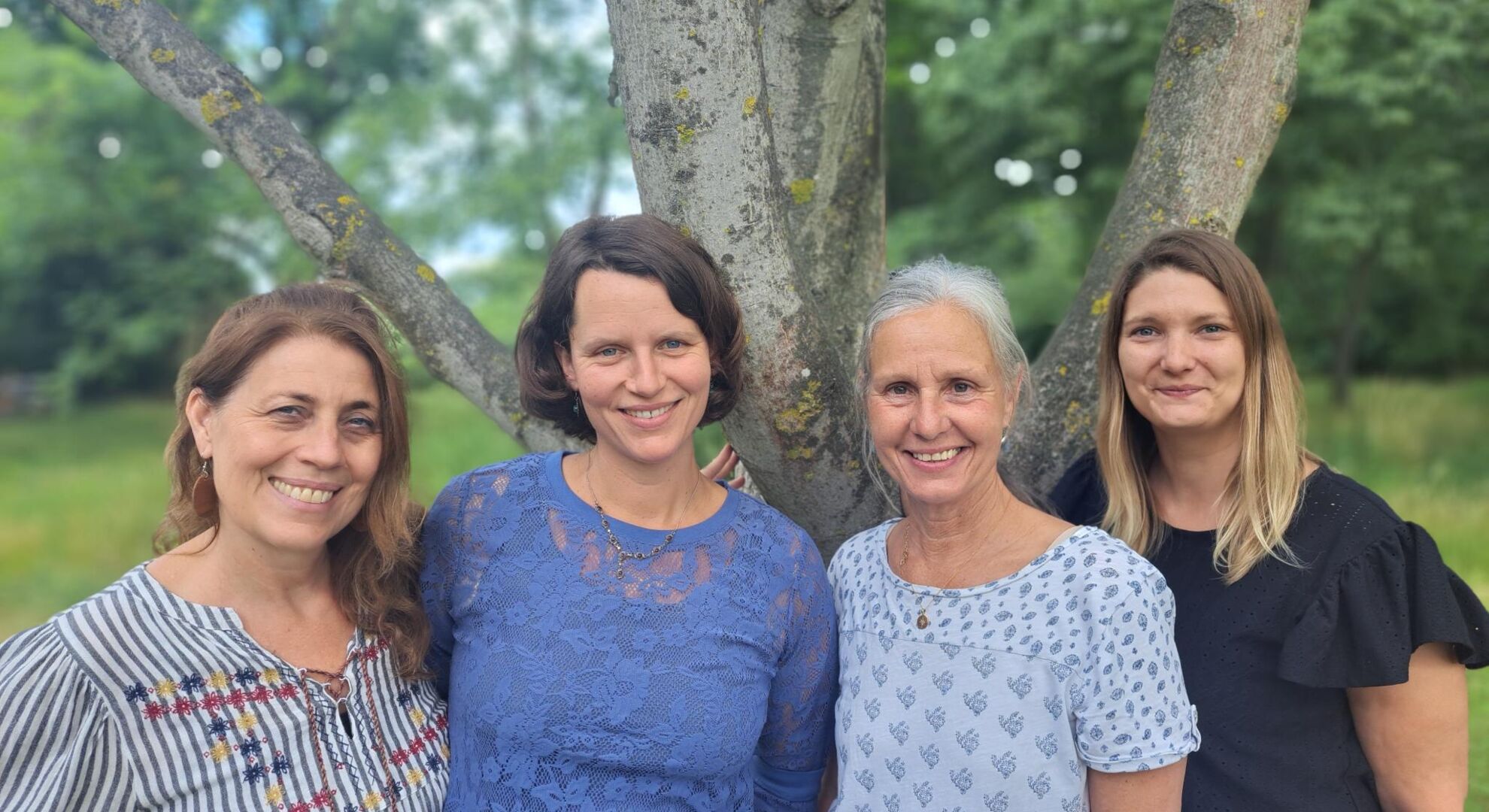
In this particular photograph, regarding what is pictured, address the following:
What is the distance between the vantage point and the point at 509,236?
47.9ft

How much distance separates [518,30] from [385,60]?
9.22 feet

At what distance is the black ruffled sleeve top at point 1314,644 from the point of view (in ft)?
6.95

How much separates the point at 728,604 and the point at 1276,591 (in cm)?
107

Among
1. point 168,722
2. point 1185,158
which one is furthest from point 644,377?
point 1185,158

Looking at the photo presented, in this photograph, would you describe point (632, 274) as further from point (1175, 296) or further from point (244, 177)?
point (244, 177)

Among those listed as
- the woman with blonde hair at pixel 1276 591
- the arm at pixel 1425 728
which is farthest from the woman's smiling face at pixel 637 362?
the arm at pixel 1425 728

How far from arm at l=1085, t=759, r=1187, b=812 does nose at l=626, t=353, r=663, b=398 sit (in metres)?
Answer: 1.05

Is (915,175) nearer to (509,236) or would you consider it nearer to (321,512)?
(509,236)

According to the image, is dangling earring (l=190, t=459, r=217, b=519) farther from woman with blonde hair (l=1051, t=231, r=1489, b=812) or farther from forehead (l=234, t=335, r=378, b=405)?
woman with blonde hair (l=1051, t=231, r=1489, b=812)

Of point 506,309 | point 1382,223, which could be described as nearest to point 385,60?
point 506,309

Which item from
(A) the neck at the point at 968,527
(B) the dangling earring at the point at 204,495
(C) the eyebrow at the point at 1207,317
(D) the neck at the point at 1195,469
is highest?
(C) the eyebrow at the point at 1207,317

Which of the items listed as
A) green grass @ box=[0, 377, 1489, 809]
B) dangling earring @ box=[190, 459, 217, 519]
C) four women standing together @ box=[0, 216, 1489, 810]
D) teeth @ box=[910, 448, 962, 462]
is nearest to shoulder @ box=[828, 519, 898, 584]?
four women standing together @ box=[0, 216, 1489, 810]

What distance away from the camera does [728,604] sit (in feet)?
7.06

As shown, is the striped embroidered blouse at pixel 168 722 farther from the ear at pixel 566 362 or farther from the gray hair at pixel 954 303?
the gray hair at pixel 954 303
